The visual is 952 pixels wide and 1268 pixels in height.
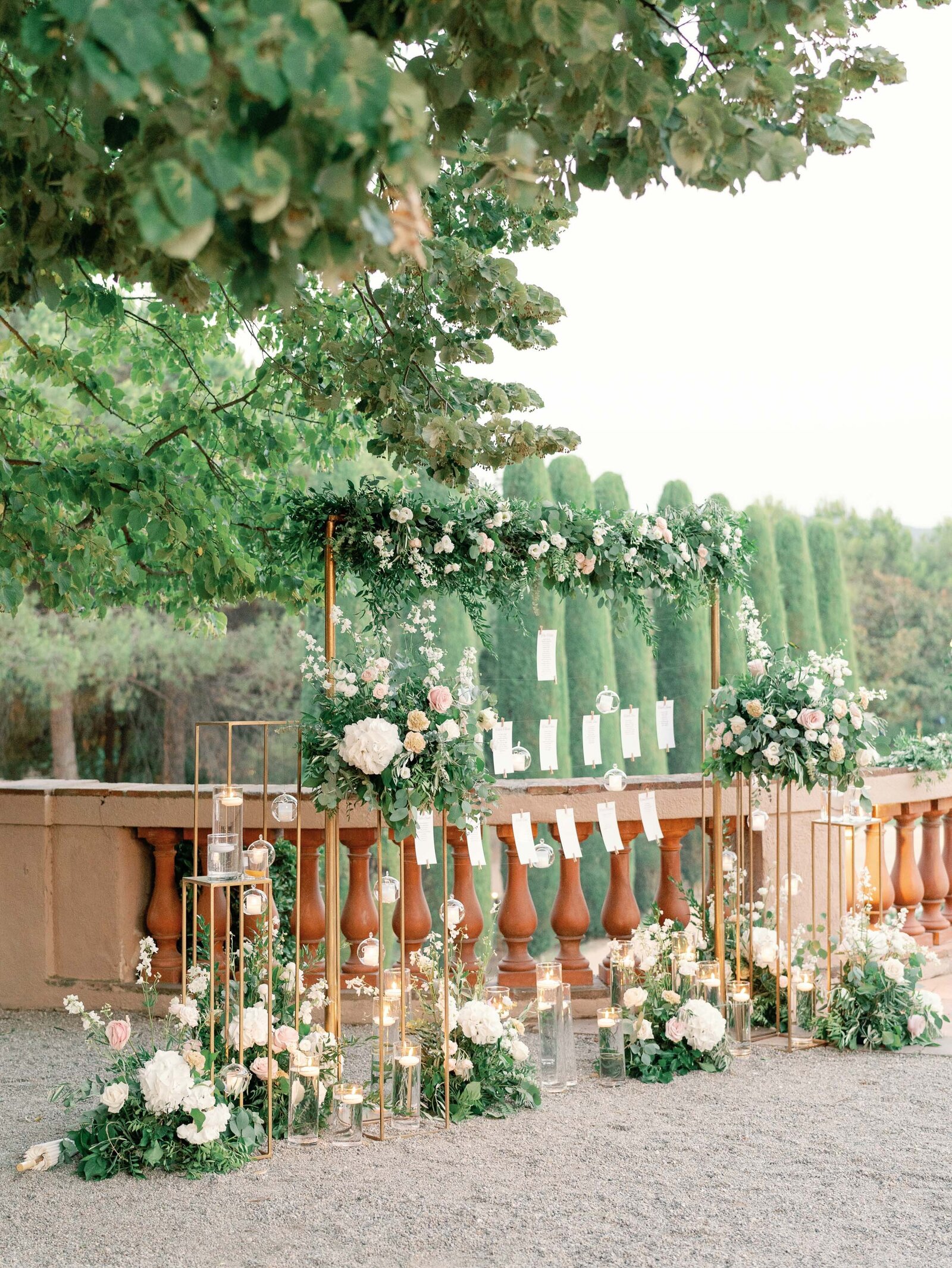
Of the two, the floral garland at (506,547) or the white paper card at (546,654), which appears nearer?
the floral garland at (506,547)

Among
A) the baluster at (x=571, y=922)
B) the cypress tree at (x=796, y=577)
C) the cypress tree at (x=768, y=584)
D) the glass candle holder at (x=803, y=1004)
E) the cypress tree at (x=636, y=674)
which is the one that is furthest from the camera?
the cypress tree at (x=796, y=577)

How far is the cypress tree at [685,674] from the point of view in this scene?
49.6 ft

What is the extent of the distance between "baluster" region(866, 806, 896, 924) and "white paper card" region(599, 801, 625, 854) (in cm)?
172

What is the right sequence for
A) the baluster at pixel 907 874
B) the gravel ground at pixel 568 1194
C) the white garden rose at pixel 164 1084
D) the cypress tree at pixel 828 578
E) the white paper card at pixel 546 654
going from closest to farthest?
1. the gravel ground at pixel 568 1194
2. the white garden rose at pixel 164 1084
3. the white paper card at pixel 546 654
4. the baluster at pixel 907 874
5. the cypress tree at pixel 828 578

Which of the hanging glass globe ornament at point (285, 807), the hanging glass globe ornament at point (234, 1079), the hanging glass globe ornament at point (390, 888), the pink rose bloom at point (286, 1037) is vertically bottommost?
the hanging glass globe ornament at point (234, 1079)

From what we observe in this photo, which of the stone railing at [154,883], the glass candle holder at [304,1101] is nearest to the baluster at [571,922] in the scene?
the stone railing at [154,883]

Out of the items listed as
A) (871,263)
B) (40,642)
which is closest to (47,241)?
(40,642)

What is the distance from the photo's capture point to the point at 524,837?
4.92m

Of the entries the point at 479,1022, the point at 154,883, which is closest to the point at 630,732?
the point at 479,1022

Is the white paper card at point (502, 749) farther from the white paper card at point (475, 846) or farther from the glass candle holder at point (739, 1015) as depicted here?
the glass candle holder at point (739, 1015)

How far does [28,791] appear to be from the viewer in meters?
5.48

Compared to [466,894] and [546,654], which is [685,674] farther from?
[546,654]

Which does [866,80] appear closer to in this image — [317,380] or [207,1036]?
[317,380]

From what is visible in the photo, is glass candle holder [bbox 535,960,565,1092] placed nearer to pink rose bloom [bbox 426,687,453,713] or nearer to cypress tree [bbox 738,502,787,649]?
pink rose bloom [bbox 426,687,453,713]
